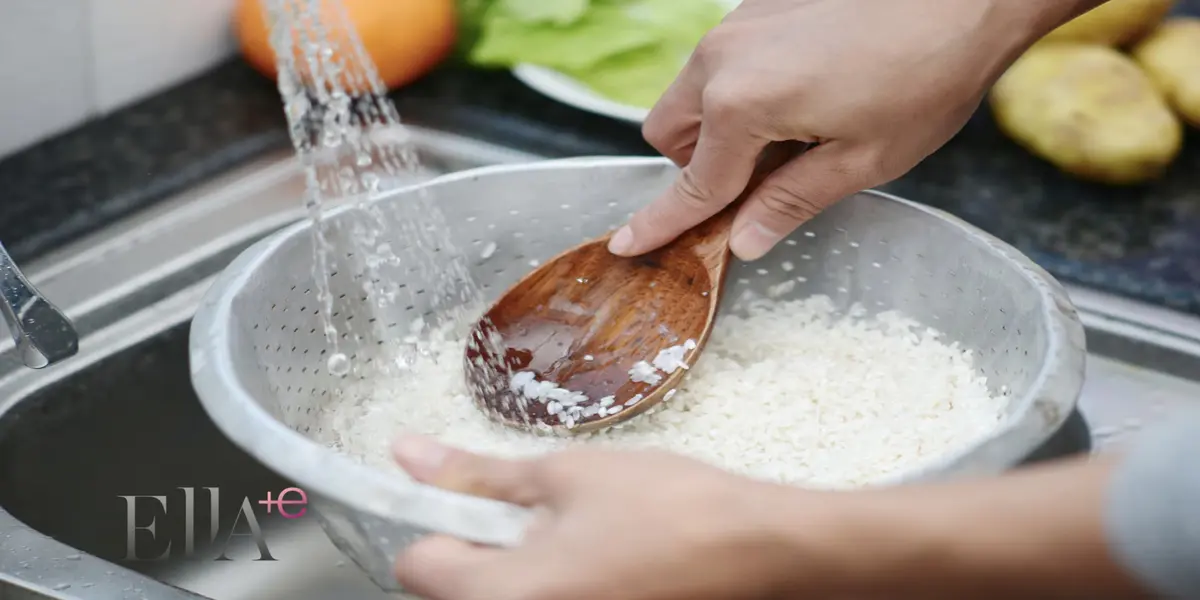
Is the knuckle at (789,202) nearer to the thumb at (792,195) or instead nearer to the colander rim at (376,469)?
the thumb at (792,195)

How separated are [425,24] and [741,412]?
46cm

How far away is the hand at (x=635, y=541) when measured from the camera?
1.03 ft

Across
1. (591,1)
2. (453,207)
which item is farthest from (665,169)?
(591,1)

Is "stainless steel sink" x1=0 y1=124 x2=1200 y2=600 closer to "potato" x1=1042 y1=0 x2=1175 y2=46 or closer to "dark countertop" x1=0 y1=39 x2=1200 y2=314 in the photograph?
"dark countertop" x1=0 y1=39 x2=1200 y2=314

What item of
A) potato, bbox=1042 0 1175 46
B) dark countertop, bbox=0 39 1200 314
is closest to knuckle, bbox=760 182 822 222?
dark countertop, bbox=0 39 1200 314

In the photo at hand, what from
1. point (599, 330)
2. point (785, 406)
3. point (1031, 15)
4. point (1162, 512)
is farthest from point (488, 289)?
point (1162, 512)

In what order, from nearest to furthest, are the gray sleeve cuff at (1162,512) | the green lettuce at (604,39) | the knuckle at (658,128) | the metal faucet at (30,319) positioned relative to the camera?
the gray sleeve cuff at (1162,512) → the metal faucet at (30,319) → the knuckle at (658,128) → the green lettuce at (604,39)

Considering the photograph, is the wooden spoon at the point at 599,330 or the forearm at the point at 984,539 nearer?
the forearm at the point at 984,539

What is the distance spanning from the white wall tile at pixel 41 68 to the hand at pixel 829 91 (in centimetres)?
46

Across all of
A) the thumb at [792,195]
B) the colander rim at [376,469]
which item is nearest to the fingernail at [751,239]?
the thumb at [792,195]

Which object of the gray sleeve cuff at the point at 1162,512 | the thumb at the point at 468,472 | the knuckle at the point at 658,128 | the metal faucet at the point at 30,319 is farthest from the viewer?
the knuckle at the point at 658,128

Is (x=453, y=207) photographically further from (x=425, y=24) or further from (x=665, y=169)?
(x=425, y=24)

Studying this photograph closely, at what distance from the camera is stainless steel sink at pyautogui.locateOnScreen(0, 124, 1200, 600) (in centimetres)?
61

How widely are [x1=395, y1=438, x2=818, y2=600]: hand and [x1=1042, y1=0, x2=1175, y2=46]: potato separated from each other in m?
0.60
